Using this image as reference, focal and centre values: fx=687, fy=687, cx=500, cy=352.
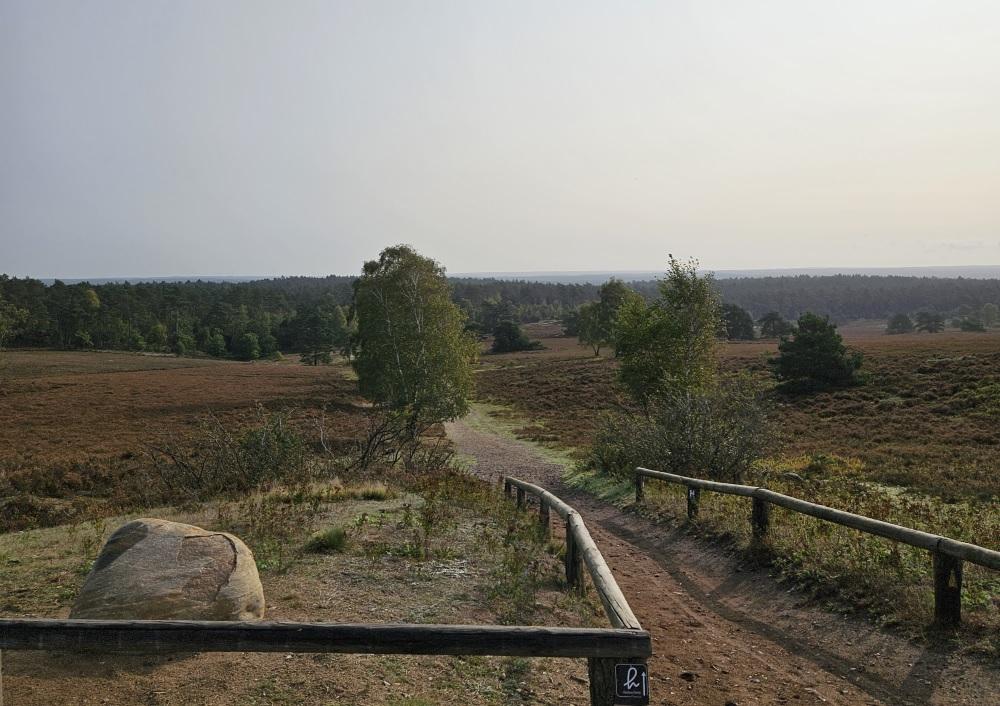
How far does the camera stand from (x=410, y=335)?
36.2 metres

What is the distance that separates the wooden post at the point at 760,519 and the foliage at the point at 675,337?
17.0 m

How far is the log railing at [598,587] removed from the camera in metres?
3.72

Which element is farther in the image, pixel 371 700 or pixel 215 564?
pixel 215 564

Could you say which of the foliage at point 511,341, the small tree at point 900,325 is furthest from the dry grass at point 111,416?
the small tree at point 900,325

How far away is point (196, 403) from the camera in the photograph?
1747 inches

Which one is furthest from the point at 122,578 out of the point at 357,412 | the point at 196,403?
the point at 196,403

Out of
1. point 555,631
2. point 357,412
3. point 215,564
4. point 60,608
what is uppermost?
point 555,631

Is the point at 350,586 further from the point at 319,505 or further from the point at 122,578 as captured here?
the point at 319,505

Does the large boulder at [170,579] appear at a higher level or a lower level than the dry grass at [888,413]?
higher

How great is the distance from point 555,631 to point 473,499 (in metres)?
8.93

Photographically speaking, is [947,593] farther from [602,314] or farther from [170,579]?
[602,314]

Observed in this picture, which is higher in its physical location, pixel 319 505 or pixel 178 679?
pixel 178 679

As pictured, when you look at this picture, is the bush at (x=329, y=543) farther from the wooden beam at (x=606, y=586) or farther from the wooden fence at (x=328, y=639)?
the wooden fence at (x=328, y=639)

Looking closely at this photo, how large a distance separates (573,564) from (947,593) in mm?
3445
